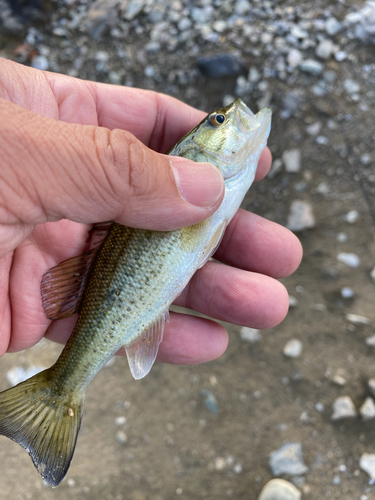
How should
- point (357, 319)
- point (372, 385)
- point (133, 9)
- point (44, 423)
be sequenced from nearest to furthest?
point (44, 423)
point (372, 385)
point (357, 319)
point (133, 9)

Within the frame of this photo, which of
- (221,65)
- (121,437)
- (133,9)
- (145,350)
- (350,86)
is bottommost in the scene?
(121,437)

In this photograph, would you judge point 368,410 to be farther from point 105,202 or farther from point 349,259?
point 105,202

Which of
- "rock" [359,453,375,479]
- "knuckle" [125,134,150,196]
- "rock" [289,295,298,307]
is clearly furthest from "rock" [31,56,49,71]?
"rock" [359,453,375,479]

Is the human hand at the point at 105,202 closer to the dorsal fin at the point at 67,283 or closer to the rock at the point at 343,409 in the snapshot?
the dorsal fin at the point at 67,283

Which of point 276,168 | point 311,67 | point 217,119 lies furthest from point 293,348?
point 311,67

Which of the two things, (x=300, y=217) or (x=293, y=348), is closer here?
(x=293, y=348)

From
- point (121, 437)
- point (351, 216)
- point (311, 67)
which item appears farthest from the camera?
point (311, 67)

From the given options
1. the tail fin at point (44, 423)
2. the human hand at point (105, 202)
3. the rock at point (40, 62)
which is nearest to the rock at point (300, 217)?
the human hand at point (105, 202)

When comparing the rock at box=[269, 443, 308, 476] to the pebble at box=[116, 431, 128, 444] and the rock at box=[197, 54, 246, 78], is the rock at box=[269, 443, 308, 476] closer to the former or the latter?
the pebble at box=[116, 431, 128, 444]
